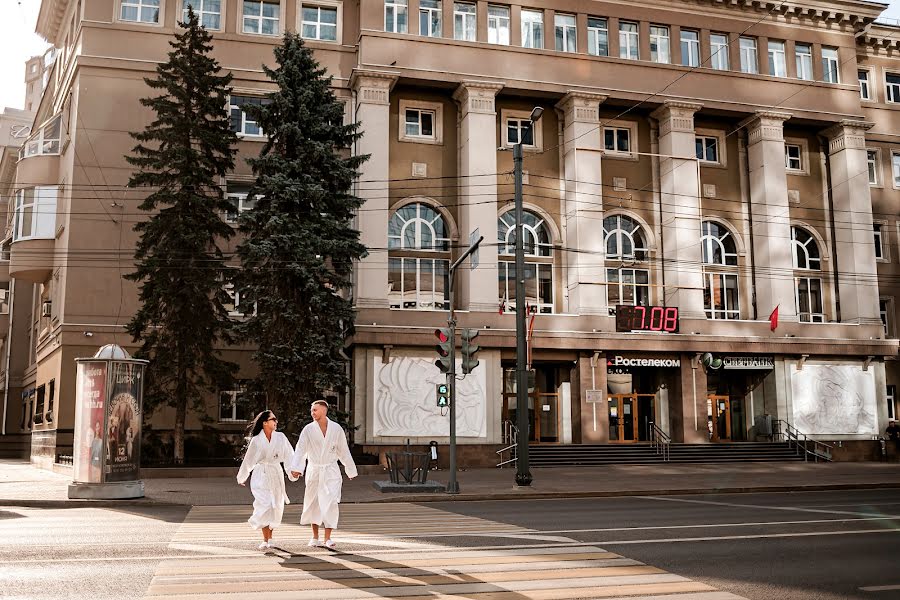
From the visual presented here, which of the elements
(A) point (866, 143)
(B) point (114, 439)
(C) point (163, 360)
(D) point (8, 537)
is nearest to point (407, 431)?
(C) point (163, 360)

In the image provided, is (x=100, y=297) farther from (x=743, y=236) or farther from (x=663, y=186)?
(x=743, y=236)

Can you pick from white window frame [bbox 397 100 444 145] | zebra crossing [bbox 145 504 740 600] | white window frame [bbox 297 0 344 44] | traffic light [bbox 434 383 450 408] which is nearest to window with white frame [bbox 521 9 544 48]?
white window frame [bbox 397 100 444 145]

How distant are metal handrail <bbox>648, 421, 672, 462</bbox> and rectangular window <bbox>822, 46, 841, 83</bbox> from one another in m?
19.3

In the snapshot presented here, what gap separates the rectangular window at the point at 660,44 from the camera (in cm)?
3875

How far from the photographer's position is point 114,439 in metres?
18.2

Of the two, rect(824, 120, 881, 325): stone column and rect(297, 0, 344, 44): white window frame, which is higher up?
rect(297, 0, 344, 44): white window frame

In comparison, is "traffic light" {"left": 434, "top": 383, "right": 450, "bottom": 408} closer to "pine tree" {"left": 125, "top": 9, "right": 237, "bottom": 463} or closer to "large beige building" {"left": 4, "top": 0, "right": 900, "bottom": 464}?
"pine tree" {"left": 125, "top": 9, "right": 237, "bottom": 463}

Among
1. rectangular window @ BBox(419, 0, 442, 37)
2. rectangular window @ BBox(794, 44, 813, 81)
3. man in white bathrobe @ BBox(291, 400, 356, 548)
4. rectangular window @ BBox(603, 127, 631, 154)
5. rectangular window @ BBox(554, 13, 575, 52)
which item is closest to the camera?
man in white bathrobe @ BBox(291, 400, 356, 548)

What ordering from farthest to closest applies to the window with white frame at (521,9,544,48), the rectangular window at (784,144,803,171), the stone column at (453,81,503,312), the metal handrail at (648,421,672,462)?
the rectangular window at (784,144,803,171) < the window with white frame at (521,9,544,48) < the stone column at (453,81,503,312) < the metal handrail at (648,421,672,462)

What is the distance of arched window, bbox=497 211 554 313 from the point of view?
36.0m

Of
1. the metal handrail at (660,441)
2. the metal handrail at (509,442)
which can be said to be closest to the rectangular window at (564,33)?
the metal handrail at (509,442)

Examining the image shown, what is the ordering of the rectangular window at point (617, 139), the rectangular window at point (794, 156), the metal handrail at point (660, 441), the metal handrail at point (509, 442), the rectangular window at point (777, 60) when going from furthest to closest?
the rectangular window at point (794, 156) < the rectangular window at point (777, 60) < the rectangular window at point (617, 139) < the metal handrail at point (660, 441) < the metal handrail at point (509, 442)

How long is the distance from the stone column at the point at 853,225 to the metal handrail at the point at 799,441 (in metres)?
6.28

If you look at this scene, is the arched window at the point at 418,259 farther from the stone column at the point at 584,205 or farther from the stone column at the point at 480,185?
the stone column at the point at 584,205
